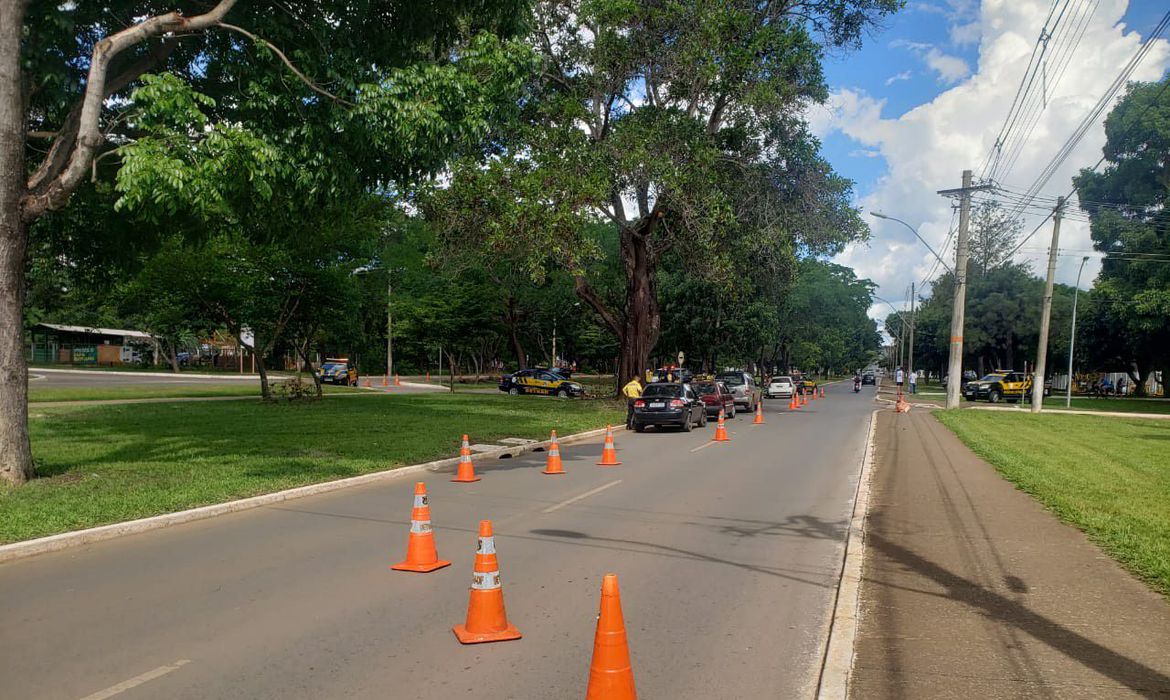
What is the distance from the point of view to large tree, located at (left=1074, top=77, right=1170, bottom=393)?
42.0 m

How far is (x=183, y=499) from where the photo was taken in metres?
9.46

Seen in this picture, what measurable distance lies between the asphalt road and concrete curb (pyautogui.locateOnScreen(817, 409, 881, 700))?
0.14 meters

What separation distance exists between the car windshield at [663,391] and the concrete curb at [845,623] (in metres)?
12.9

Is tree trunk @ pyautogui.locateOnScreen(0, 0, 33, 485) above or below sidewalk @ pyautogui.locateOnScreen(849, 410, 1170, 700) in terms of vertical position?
above

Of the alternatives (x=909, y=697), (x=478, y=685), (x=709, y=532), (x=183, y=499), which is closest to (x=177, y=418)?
(x=183, y=499)

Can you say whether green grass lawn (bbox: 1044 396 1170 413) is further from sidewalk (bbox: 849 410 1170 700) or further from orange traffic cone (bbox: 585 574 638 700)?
orange traffic cone (bbox: 585 574 638 700)

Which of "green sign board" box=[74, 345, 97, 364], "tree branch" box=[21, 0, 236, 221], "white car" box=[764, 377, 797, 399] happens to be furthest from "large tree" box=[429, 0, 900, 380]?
"green sign board" box=[74, 345, 97, 364]

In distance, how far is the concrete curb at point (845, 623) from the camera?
427 centimetres

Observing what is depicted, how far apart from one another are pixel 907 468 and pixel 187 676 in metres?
12.4

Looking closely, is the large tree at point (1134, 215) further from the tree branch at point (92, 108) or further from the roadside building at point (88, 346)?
the roadside building at point (88, 346)

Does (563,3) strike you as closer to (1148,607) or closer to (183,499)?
(183,499)

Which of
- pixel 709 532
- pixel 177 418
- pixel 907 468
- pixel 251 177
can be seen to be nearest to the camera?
pixel 709 532

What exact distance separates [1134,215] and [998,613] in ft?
175

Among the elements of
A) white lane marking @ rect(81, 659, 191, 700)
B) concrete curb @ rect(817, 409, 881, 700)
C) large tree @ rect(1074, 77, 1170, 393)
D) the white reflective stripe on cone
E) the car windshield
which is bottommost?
white lane marking @ rect(81, 659, 191, 700)
